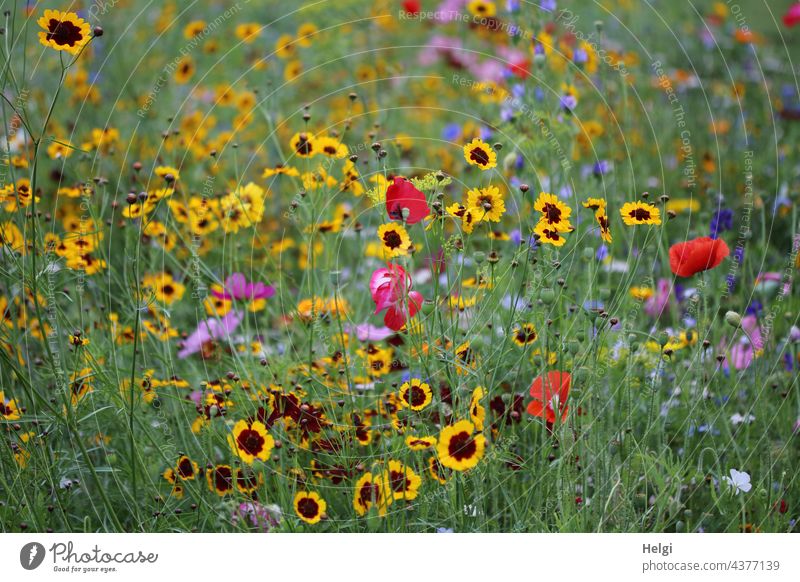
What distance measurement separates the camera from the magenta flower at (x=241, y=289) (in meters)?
1.51

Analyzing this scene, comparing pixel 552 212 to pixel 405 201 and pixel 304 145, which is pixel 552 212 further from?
pixel 304 145

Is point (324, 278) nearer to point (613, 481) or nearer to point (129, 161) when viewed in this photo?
point (613, 481)

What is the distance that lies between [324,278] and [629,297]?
1.85 feet

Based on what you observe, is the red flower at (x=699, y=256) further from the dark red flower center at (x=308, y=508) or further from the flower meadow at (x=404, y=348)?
the dark red flower center at (x=308, y=508)

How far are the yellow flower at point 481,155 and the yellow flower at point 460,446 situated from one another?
350mm

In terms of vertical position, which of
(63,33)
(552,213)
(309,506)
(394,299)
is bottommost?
(309,506)

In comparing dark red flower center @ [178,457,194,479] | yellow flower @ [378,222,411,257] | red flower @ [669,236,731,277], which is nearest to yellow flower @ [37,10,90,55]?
yellow flower @ [378,222,411,257]

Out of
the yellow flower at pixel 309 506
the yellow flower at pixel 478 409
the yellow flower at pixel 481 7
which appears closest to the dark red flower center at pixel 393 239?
the yellow flower at pixel 478 409

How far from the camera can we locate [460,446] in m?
1.09

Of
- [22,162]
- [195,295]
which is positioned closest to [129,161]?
[22,162]

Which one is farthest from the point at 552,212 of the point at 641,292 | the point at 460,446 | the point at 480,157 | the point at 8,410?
the point at 8,410

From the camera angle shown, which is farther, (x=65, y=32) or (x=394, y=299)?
(x=394, y=299)
